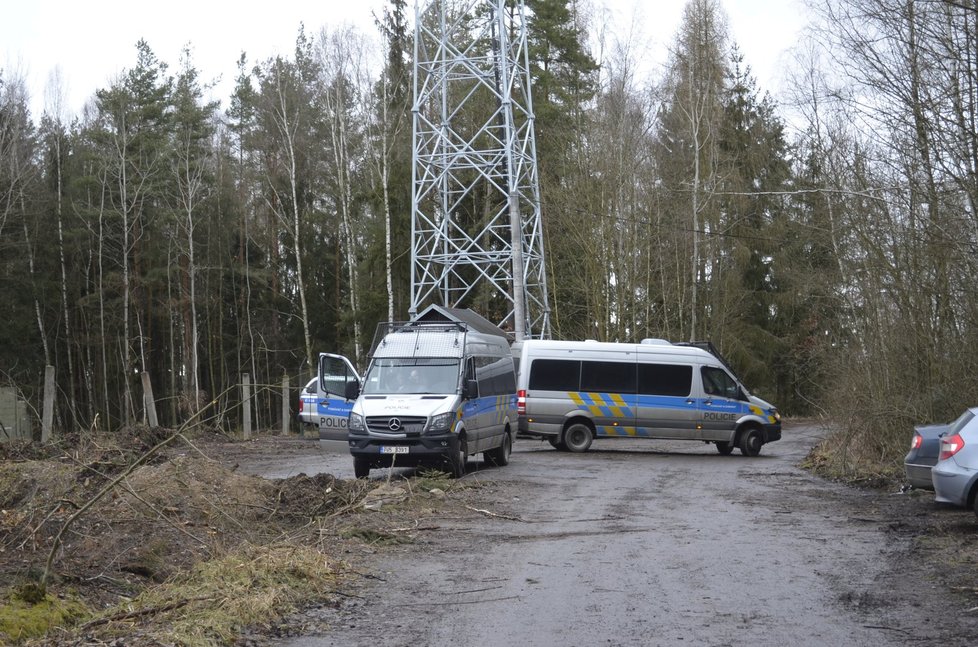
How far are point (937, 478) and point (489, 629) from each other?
702 centimetres

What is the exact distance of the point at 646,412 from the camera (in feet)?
81.4

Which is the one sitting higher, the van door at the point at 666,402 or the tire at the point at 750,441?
the van door at the point at 666,402

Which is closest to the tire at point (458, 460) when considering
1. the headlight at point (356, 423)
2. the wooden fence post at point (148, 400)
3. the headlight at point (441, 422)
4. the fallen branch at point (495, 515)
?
the headlight at point (441, 422)

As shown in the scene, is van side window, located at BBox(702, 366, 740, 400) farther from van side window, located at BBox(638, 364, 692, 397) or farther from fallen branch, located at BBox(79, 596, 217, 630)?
fallen branch, located at BBox(79, 596, 217, 630)

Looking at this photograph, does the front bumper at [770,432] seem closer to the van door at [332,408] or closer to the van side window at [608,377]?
the van side window at [608,377]

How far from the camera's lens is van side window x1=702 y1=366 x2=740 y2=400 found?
81.8 feet

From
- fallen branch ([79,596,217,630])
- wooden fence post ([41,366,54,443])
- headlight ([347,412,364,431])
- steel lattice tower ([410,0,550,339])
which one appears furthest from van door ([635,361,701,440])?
fallen branch ([79,596,217,630])

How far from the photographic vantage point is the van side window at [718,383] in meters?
24.9

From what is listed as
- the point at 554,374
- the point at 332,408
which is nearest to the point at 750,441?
the point at 554,374

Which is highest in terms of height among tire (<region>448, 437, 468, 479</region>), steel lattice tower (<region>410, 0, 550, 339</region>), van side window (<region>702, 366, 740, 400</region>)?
steel lattice tower (<region>410, 0, 550, 339</region>)

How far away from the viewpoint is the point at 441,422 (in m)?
17.6

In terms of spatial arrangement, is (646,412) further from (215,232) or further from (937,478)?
(215,232)

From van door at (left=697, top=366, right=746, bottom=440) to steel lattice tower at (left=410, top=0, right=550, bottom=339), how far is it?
21.4ft

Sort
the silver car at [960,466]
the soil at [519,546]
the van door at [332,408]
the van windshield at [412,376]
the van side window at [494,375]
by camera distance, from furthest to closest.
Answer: the van door at [332,408] → the van side window at [494,375] → the van windshield at [412,376] → the silver car at [960,466] → the soil at [519,546]
